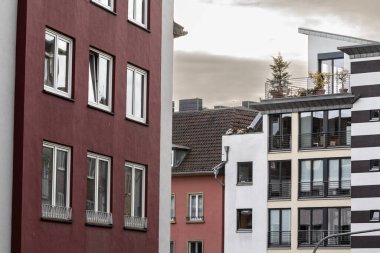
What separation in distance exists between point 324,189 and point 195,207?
1094 centimetres

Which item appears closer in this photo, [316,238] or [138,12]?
[138,12]

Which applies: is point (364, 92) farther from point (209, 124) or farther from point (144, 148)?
point (144, 148)

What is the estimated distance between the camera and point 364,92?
238 ft

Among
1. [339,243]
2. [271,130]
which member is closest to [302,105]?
[271,130]

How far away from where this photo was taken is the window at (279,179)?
75938 millimetres

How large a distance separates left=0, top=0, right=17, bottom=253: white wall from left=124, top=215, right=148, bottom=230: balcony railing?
5.78 meters

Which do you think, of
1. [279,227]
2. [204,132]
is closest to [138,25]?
[279,227]

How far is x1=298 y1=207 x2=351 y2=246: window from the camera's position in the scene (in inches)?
2894

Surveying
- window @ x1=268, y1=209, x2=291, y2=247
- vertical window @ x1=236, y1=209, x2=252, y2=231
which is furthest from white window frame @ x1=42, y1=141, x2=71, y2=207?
vertical window @ x1=236, y1=209, x2=252, y2=231

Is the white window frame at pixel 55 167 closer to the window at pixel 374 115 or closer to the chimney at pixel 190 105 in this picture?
the window at pixel 374 115

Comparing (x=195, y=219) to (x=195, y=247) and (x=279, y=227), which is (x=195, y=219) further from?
(x=279, y=227)

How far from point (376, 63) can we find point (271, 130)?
8975 millimetres

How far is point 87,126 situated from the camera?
100.0 feet

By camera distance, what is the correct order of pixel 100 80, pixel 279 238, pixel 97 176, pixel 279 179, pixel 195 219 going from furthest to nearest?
pixel 195 219, pixel 279 179, pixel 279 238, pixel 100 80, pixel 97 176
